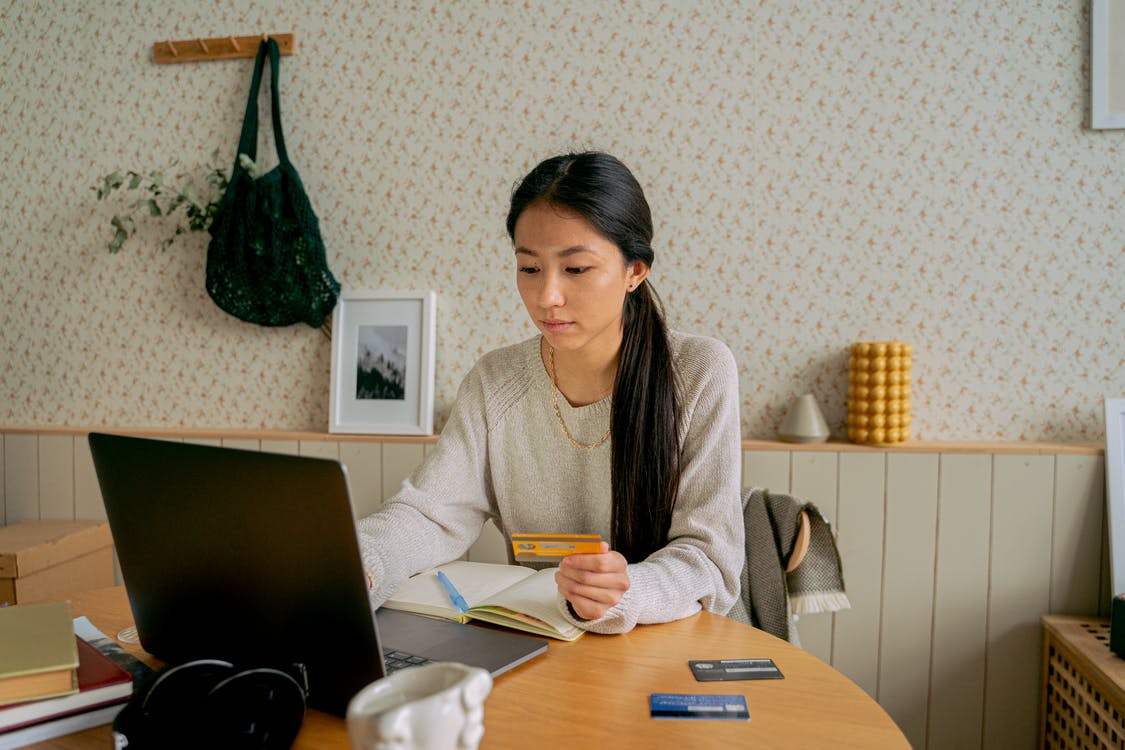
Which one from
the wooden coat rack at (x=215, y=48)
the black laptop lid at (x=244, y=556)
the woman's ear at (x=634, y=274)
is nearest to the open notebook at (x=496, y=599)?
the black laptop lid at (x=244, y=556)

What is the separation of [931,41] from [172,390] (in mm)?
2316

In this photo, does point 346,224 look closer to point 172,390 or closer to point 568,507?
point 172,390

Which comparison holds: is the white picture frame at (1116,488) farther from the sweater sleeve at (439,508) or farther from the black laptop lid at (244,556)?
the black laptop lid at (244,556)

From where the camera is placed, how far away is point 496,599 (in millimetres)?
947

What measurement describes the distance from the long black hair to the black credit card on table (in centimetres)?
40

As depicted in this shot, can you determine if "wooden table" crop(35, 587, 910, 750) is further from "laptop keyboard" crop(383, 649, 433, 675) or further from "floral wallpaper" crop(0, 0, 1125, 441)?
"floral wallpaper" crop(0, 0, 1125, 441)

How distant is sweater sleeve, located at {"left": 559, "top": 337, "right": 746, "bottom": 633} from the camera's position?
0.94 m

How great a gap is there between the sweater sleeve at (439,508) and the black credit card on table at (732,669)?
0.43 meters

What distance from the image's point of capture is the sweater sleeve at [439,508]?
3.52ft

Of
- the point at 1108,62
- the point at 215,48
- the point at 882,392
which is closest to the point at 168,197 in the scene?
the point at 215,48

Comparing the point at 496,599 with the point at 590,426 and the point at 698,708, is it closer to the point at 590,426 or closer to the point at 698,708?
the point at 698,708

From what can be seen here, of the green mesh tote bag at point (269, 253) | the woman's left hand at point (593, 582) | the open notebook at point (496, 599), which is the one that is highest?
the green mesh tote bag at point (269, 253)

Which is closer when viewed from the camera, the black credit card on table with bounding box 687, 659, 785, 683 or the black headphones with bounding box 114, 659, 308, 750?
the black headphones with bounding box 114, 659, 308, 750

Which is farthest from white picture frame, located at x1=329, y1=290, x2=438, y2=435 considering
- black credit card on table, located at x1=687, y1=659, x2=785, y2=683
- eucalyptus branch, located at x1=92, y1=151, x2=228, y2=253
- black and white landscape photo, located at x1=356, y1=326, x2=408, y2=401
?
black credit card on table, located at x1=687, y1=659, x2=785, y2=683
